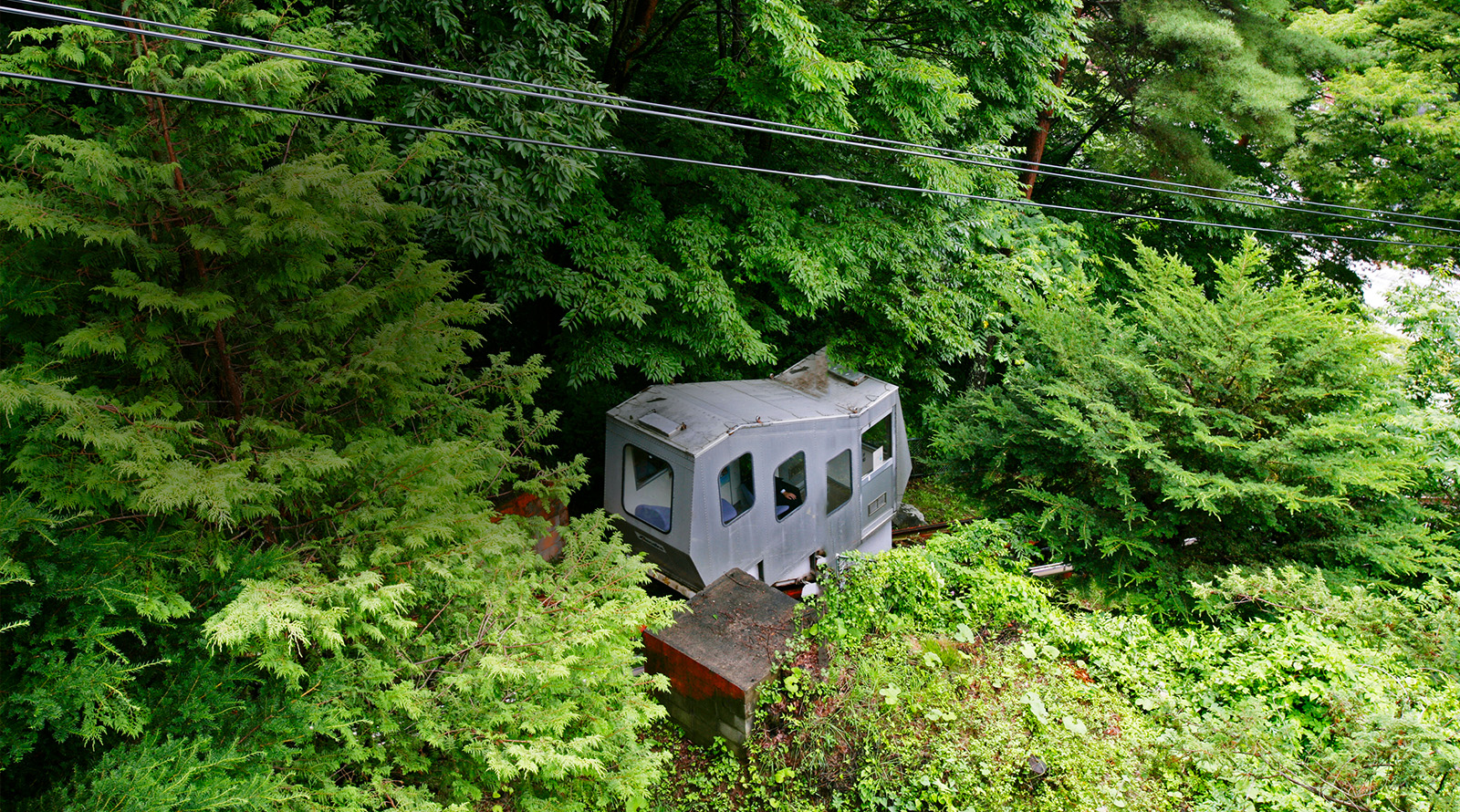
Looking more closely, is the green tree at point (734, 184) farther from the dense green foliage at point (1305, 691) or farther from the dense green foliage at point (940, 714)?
the dense green foliage at point (1305, 691)

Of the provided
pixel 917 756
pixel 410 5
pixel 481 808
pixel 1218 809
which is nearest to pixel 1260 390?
pixel 1218 809

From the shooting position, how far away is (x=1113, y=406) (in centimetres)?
620

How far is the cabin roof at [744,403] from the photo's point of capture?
22.6 ft

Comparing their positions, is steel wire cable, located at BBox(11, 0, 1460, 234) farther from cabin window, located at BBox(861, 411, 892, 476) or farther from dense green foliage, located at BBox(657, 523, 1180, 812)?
dense green foliage, located at BBox(657, 523, 1180, 812)

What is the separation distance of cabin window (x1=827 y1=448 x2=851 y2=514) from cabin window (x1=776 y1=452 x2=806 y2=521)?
0.51 metres

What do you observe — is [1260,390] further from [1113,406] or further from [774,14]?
[774,14]

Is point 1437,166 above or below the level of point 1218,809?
above

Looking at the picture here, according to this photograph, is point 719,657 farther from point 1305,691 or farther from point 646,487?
point 1305,691

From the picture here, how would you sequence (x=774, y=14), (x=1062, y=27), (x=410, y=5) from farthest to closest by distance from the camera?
1. (x=1062, y=27)
2. (x=774, y=14)
3. (x=410, y=5)

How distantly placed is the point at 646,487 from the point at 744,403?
1.26 meters

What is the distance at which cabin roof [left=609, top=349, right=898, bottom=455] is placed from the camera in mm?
6895

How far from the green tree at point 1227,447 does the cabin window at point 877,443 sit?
179 cm

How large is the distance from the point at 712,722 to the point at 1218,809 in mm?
2919

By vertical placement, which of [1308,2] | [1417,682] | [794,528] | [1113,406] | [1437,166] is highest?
[1308,2]
